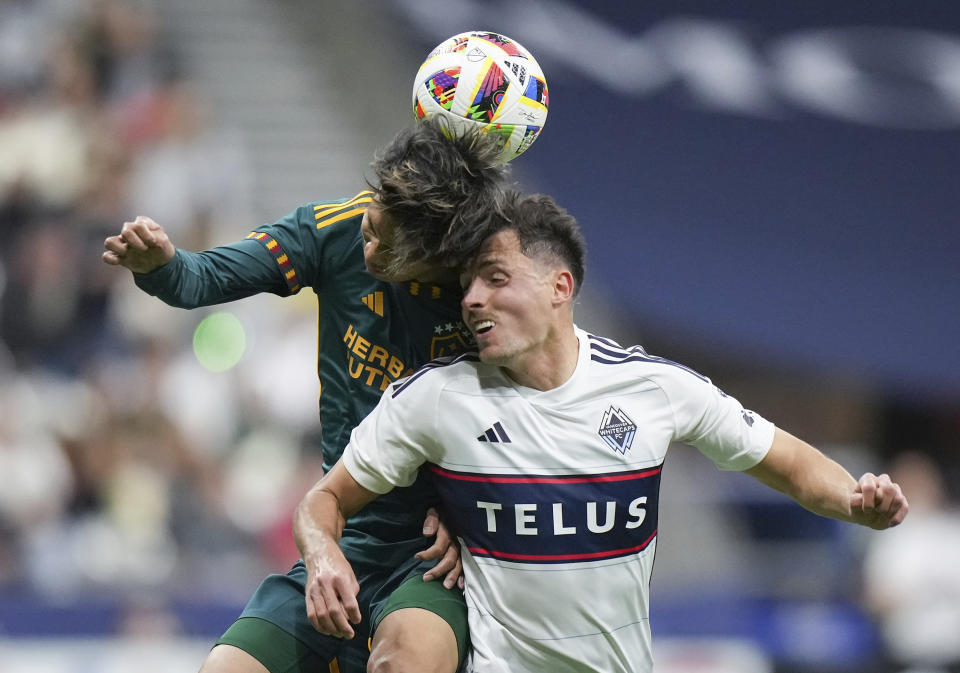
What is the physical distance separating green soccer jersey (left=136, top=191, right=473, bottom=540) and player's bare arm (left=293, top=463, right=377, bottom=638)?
28 cm

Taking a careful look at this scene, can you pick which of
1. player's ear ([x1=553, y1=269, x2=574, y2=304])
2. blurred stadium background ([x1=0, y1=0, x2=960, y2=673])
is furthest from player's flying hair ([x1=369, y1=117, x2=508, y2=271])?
blurred stadium background ([x1=0, y1=0, x2=960, y2=673])

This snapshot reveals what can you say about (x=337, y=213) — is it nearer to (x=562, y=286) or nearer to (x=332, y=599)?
(x=562, y=286)

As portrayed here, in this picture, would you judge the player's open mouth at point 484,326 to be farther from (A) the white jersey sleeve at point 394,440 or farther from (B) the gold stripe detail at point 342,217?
(B) the gold stripe detail at point 342,217

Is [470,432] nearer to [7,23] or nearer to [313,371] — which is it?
[313,371]

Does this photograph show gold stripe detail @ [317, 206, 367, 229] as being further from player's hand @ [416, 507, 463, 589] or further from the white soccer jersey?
player's hand @ [416, 507, 463, 589]

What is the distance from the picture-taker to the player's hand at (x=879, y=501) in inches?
169

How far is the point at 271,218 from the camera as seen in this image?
1216cm

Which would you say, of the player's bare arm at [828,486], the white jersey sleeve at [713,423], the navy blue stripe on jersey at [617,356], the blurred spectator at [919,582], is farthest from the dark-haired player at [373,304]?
the blurred spectator at [919,582]

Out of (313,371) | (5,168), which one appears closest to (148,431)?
(313,371)

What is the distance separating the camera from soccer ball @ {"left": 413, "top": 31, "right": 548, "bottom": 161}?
4.36 metres

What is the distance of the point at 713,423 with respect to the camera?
14.7 ft

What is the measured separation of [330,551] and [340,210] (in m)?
1.14

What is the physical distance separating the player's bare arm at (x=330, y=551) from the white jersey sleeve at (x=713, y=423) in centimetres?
97

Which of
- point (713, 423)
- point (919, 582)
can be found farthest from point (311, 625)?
point (919, 582)
